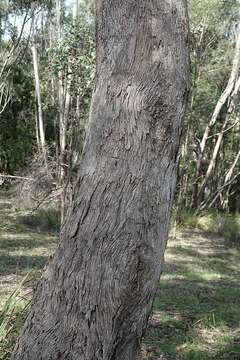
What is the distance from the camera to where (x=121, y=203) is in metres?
A: 2.58

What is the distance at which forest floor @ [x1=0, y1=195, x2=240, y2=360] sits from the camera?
17.1 feet

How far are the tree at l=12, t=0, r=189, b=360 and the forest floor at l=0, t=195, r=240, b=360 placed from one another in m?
1.30

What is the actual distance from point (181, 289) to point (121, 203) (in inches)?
244

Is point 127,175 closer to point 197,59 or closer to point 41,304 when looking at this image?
point 41,304

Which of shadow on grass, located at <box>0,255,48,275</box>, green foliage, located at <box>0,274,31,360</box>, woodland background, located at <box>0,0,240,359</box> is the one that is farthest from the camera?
shadow on grass, located at <box>0,255,48,275</box>

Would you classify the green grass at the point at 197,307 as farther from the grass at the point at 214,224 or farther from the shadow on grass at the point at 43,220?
the shadow on grass at the point at 43,220

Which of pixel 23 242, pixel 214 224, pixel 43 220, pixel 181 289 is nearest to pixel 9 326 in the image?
pixel 181 289

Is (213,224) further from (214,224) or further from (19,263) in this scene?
(19,263)

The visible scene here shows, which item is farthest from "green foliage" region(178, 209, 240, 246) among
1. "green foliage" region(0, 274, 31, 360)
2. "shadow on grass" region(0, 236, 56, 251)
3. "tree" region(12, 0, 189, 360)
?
"tree" region(12, 0, 189, 360)

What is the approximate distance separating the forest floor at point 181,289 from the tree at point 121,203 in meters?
1.30

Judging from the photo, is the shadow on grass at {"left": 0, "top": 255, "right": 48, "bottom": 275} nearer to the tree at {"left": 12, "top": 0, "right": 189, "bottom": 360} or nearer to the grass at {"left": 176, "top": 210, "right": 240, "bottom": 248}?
the tree at {"left": 12, "top": 0, "right": 189, "bottom": 360}

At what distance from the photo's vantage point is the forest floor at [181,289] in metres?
5.23

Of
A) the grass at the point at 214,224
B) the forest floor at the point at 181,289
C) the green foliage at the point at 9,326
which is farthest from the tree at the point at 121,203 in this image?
the grass at the point at 214,224

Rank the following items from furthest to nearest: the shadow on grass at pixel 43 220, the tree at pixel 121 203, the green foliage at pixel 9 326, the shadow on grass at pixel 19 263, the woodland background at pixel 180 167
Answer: the shadow on grass at pixel 43 220 < the shadow on grass at pixel 19 263 < the woodland background at pixel 180 167 < the green foliage at pixel 9 326 < the tree at pixel 121 203
